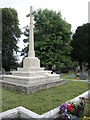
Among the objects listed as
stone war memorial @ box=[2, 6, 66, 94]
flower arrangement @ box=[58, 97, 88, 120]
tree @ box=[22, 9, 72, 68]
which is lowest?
flower arrangement @ box=[58, 97, 88, 120]

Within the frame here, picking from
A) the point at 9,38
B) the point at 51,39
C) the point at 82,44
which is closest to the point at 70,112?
the point at 51,39

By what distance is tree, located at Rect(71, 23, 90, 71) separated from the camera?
2406 centimetres

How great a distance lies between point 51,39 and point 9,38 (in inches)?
294

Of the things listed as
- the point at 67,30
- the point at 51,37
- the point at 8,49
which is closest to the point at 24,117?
the point at 51,37

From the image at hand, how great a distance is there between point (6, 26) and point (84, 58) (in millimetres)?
15601

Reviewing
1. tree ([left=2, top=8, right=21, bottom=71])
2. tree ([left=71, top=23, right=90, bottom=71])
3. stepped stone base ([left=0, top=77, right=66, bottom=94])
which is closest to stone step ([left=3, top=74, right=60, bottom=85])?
stepped stone base ([left=0, top=77, right=66, bottom=94])

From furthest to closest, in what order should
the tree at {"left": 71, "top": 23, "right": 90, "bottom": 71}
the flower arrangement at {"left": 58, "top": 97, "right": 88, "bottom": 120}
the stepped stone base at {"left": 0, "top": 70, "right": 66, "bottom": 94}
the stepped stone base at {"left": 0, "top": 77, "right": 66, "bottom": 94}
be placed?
1. the tree at {"left": 71, "top": 23, "right": 90, "bottom": 71}
2. the stepped stone base at {"left": 0, "top": 70, "right": 66, "bottom": 94}
3. the stepped stone base at {"left": 0, "top": 77, "right": 66, "bottom": 94}
4. the flower arrangement at {"left": 58, "top": 97, "right": 88, "bottom": 120}

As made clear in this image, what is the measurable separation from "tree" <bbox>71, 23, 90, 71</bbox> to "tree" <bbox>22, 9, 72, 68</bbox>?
219 inches

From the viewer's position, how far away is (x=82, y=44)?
2442 cm

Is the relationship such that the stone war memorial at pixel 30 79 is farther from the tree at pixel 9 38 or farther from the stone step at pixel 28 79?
the tree at pixel 9 38

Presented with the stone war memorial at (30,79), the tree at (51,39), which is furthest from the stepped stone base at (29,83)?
the tree at (51,39)

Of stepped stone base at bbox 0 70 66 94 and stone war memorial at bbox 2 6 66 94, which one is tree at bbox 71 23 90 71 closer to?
stone war memorial at bbox 2 6 66 94

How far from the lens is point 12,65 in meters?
21.1

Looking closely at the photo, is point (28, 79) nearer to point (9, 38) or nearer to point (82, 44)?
point (9, 38)
